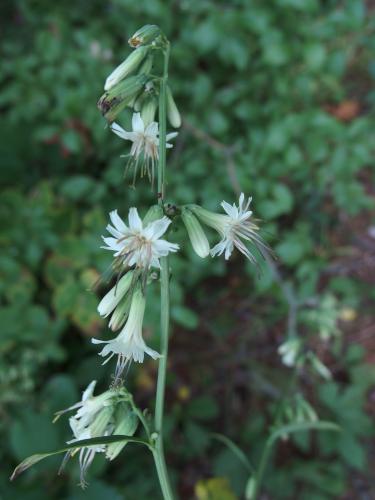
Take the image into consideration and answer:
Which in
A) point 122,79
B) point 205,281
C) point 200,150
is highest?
point 200,150

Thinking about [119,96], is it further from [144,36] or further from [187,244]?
[187,244]

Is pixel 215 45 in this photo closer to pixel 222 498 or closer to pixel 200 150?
pixel 200 150

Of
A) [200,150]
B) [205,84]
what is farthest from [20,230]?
[205,84]

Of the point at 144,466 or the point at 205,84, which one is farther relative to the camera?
the point at 205,84

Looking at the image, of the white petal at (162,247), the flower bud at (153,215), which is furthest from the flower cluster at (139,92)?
the white petal at (162,247)

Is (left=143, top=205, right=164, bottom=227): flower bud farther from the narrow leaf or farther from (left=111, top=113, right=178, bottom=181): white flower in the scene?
the narrow leaf

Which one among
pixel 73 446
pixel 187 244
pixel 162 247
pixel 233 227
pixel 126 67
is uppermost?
pixel 187 244

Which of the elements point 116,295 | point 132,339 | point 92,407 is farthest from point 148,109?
point 92,407
